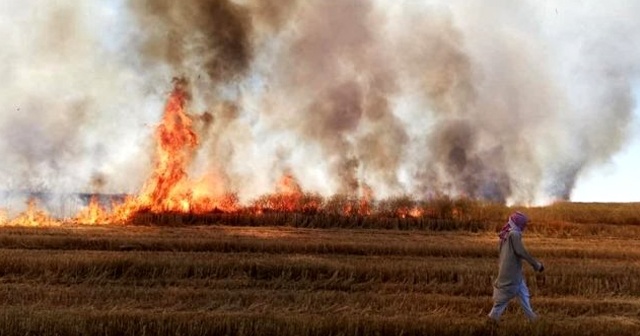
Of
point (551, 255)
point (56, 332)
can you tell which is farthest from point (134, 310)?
point (551, 255)

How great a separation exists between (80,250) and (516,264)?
38.0 ft

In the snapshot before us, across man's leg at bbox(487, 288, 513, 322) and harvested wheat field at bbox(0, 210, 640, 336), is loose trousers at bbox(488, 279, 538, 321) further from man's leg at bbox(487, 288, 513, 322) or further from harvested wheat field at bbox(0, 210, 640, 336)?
harvested wheat field at bbox(0, 210, 640, 336)

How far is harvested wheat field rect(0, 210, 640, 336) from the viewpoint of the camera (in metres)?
10.1

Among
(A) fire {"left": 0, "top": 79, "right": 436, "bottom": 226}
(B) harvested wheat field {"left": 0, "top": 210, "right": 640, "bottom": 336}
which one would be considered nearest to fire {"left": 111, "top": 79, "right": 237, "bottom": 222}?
(A) fire {"left": 0, "top": 79, "right": 436, "bottom": 226}

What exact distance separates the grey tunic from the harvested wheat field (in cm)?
59

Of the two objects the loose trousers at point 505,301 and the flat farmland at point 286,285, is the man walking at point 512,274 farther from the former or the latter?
the flat farmland at point 286,285

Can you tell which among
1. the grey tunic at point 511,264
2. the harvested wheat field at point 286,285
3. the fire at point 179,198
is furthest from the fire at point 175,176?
the grey tunic at point 511,264

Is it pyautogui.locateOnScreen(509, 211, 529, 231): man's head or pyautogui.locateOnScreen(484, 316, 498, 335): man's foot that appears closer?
pyautogui.locateOnScreen(484, 316, 498, 335): man's foot

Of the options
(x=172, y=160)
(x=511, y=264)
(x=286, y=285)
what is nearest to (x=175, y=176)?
(x=172, y=160)

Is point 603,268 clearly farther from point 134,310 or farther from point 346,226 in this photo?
point 346,226

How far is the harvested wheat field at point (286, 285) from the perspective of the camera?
33.2ft

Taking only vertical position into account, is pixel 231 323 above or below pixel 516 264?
below

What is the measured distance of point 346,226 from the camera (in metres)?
29.7

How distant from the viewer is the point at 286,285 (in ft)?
47.9
